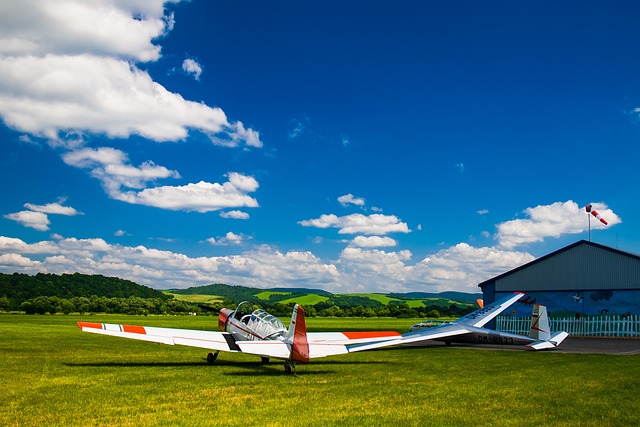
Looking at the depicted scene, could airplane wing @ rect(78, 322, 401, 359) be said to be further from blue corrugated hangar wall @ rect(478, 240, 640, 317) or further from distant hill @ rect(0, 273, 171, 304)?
distant hill @ rect(0, 273, 171, 304)

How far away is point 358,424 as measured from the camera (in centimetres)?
777

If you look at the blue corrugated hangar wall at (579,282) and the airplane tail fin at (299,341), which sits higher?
the blue corrugated hangar wall at (579,282)

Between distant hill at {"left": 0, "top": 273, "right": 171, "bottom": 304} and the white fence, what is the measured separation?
9421 cm

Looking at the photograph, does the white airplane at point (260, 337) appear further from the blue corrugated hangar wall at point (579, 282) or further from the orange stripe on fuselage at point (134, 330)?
the blue corrugated hangar wall at point (579, 282)

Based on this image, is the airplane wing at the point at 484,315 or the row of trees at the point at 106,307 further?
the row of trees at the point at 106,307

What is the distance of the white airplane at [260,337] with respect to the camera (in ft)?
44.0

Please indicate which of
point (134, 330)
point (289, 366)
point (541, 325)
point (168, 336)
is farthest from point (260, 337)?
point (541, 325)

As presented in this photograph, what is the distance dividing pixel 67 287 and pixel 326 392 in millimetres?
122535

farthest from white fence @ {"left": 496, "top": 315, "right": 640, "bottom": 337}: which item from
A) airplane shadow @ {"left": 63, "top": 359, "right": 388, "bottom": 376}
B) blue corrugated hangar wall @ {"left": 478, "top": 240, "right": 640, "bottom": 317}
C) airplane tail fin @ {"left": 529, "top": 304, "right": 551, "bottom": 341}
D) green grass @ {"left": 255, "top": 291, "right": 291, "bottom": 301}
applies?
green grass @ {"left": 255, "top": 291, "right": 291, "bottom": 301}

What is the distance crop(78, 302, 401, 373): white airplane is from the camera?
1342 centimetres

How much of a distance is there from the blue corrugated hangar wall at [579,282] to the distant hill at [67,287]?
3703 inches

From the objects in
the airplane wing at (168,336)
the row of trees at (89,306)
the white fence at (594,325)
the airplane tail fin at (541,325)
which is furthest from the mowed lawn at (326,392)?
the row of trees at (89,306)

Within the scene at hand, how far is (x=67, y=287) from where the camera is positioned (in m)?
118

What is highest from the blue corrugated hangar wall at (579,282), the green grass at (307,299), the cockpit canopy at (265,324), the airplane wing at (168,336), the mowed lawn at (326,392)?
the blue corrugated hangar wall at (579,282)
